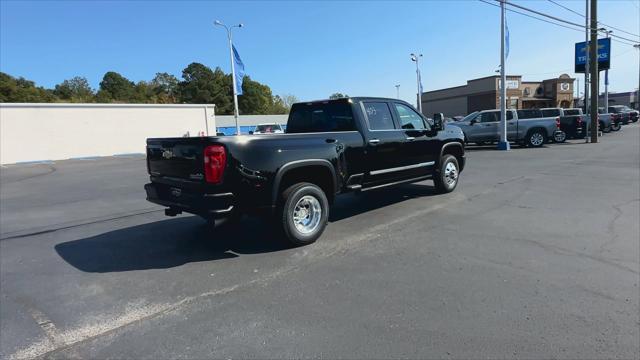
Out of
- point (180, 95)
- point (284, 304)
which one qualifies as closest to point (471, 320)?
point (284, 304)

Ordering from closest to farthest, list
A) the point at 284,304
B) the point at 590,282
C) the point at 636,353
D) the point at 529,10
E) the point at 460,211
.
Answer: the point at 636,353 < the point at 284,304 < the point at 590,282 < the point at 460,211 < the point at 529,10

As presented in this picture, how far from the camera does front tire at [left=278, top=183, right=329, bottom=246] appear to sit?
5.26 m

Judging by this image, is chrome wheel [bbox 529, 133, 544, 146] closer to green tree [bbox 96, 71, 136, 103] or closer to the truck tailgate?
the truck tailgate

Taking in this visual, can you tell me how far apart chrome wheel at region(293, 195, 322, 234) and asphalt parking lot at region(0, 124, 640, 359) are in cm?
30

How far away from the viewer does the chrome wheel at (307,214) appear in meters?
5.55

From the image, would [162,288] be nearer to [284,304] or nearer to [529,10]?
[284,304]

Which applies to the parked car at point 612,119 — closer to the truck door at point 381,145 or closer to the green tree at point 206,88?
the truck door at point 381,145

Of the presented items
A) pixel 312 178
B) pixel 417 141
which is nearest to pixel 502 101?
pixel 417 141

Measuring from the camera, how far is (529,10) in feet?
53.0

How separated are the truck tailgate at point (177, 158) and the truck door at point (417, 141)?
375cm

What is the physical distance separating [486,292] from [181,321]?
2.82 m

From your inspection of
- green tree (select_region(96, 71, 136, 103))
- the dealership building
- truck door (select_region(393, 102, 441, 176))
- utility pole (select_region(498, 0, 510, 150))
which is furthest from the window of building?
green tree (select_region(96, 71, 136, 103))

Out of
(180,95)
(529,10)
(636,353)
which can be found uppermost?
(180,95)

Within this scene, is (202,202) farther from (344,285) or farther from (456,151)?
(456,151)
